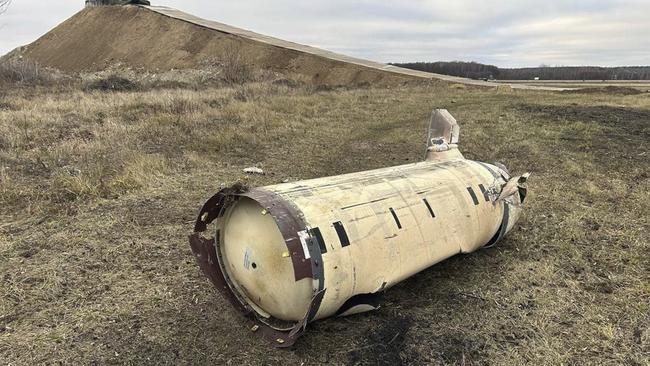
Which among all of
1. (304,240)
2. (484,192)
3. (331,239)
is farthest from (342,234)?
(484,192)

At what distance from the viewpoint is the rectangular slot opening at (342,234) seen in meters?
3.08

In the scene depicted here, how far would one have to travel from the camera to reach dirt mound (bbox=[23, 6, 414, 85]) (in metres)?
38.0

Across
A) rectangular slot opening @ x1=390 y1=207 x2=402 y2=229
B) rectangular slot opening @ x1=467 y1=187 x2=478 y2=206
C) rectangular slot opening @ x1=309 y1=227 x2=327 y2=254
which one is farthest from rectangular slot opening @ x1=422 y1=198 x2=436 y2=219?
rectangular slot opening @ x1=309 y1=227 x2=327 y2=254

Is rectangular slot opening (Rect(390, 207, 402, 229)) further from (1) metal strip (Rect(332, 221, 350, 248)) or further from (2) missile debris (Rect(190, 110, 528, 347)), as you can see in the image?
(1) metal strip (Rect(332, 221, 350, 248))

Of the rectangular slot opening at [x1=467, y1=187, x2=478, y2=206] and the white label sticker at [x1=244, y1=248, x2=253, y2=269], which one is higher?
the rectangular slot opening at [x1=467, y1=187, x2=478, y2=206]

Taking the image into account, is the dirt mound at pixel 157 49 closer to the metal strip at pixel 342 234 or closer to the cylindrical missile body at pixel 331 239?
the cylindrical missile body at pixel 331 239

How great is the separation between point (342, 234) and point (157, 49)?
44.9 m

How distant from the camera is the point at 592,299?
3961 millimetres

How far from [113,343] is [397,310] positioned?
2317 mm

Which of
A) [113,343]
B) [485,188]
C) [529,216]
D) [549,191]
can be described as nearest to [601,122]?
[549,191]

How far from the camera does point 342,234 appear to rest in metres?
3.11

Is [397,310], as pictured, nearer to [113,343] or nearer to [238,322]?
[238,322]

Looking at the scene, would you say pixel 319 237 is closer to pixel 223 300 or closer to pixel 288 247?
pixel 288 247

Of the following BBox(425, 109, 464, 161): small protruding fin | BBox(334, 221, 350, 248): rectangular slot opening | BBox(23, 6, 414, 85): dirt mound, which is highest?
BBox(23, 6, 414, 85): dirt mound
